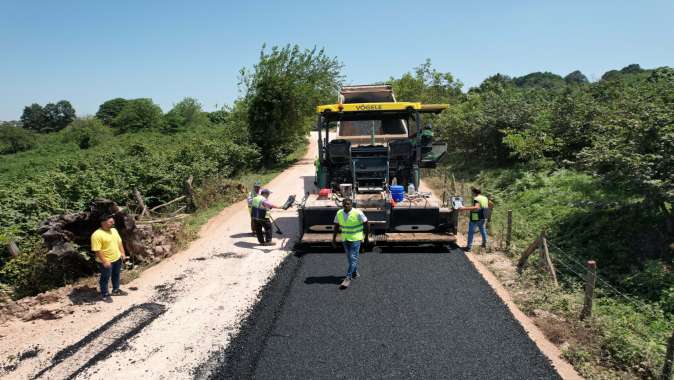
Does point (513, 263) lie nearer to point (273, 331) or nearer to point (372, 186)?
point (372, 186)

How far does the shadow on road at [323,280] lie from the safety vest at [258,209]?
2505mm

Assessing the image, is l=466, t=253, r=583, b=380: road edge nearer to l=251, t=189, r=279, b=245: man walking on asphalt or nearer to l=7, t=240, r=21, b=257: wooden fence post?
l=251, t=189, r=279, b=245: man walking on asphalt

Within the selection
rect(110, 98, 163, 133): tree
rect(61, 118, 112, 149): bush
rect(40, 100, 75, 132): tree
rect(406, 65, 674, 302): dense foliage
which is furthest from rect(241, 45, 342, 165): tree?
rect(40, 100, 75, 132): tree

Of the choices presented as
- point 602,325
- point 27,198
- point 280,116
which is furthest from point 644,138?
point 280,116

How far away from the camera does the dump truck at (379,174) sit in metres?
8.75

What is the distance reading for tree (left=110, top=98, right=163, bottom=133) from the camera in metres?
65.8

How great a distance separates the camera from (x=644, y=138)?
8.63 meters

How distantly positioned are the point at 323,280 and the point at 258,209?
2813mm

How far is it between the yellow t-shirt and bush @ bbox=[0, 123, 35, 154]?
64448mm

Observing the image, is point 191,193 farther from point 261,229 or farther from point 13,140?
point 13,140

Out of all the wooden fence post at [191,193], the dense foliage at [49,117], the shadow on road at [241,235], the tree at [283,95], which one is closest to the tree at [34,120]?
the dense foliage at [49,117]

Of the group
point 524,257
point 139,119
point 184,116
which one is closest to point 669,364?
point 524,257

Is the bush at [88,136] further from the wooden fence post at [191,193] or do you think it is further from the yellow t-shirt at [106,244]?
the yellow t-shirt at [106,244]

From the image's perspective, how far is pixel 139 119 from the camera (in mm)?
67375
